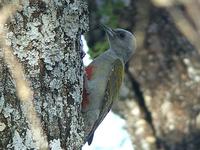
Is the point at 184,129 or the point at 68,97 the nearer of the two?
the point at 68,97

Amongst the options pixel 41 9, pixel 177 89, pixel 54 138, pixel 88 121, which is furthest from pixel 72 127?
pixel 177 89

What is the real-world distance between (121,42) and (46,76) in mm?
2433

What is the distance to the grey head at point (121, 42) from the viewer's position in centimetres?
531

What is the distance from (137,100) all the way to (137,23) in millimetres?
772

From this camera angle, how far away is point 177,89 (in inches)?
233

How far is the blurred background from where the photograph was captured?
5.90 meters

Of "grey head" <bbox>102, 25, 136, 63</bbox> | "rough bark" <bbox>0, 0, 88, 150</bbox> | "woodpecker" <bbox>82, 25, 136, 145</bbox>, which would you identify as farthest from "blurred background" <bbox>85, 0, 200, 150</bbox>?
"rough bark" <bbox>0, 0, 88, 150</bbox>

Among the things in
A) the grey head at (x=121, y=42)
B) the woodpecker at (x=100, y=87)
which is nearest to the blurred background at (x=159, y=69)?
the grey head at (x=121, y=42)

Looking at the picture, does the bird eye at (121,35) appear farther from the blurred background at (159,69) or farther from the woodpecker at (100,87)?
the blurred background at (159,69)

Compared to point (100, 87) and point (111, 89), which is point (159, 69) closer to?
point (111, 89)

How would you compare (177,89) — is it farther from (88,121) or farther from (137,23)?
(88,121)

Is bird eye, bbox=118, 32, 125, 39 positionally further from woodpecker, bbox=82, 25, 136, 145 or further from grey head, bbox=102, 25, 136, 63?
woodpecker, bbox=82, 25, 136, 145

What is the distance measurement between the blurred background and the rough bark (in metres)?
2.65

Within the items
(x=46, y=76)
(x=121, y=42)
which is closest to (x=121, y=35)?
(x=121, y=42)
